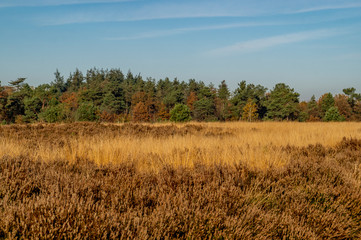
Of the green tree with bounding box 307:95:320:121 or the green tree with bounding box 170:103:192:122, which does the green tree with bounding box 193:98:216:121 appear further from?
the green tree with bounding box 170:103:192:122

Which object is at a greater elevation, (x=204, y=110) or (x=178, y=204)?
(x=204, y=110)

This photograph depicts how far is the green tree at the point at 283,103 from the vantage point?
54875 millimetres

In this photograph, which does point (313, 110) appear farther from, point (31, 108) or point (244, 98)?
point (31, 108)

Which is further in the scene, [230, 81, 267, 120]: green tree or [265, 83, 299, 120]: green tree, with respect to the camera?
[230, 81, 267, 120]: green tree

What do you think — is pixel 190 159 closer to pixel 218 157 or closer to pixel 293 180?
pixel 218 157

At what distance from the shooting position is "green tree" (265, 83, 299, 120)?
54.9m

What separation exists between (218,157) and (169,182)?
2.37 metres

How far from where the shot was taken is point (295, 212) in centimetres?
303

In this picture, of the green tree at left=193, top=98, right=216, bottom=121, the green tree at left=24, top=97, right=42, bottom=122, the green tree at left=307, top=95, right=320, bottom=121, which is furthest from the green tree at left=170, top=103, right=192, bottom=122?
the green tree at left=24, top=97, right=42, bottom=122

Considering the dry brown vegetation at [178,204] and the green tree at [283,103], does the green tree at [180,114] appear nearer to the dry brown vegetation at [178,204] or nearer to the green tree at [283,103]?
the dry brown vegetation at [178,204]

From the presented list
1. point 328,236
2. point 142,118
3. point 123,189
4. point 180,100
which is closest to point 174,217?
point 123,189

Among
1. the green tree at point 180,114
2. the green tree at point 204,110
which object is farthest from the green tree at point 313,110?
the green tree at point 180,114

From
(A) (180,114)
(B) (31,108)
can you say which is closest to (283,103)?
(A) (180,114)

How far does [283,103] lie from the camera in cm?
5703
